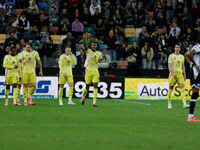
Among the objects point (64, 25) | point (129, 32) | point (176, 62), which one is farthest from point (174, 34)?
point (176, 62)

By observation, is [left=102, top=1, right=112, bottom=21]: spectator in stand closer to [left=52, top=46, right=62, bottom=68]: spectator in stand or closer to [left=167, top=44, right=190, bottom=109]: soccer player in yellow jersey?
[left=52, top=46, right=62, bottom=68]: spectator in stand

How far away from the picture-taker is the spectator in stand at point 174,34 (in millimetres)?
25781

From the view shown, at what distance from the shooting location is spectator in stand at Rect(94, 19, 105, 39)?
25672 millimetres

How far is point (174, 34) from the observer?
26.0 meters

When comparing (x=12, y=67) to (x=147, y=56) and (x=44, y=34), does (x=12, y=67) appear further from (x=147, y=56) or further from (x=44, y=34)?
(x=147, y=56)

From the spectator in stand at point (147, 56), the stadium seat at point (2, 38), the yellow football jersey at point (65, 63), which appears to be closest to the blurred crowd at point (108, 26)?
the spectator in stand at point (147, 56)

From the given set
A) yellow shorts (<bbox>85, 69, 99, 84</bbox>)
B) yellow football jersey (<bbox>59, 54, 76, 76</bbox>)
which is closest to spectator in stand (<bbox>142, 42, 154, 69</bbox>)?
yellow football jersey (<bbox>59, 54, 76, 76</bbox>)

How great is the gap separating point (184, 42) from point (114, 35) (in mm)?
3757

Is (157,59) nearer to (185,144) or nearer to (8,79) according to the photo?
(8,79)

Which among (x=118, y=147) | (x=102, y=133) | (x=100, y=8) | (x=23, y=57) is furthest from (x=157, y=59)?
(x=118, y=147)

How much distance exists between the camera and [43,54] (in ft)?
78.1

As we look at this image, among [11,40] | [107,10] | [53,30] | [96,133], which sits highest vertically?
[107,10]

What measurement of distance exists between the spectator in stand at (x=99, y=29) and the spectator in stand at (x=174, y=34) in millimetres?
3520

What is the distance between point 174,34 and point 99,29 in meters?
4.03
